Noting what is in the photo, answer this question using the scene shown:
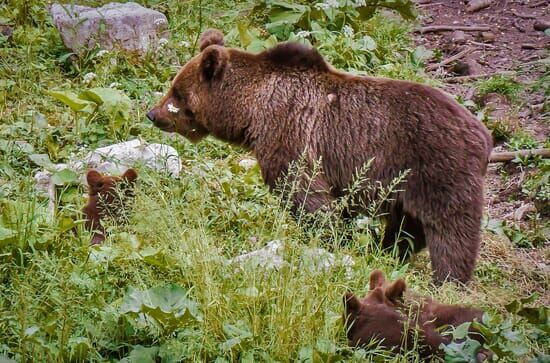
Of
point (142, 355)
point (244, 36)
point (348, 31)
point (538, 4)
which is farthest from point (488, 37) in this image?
point (142, 355)

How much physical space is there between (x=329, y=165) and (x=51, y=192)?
Answer: 2.03 meters

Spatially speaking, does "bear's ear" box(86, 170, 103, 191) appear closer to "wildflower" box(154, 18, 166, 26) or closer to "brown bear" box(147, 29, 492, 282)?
"brown bear" box(147, 29, 492, 282)

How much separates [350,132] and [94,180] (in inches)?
72.7

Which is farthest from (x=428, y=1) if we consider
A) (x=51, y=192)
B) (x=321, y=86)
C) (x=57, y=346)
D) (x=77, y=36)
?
(x=57, y=346)

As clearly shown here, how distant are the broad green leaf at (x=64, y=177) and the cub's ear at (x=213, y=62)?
3.97 feet

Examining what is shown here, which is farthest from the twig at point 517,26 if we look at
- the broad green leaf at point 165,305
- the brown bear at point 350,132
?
the broad green leaf at point 165,305

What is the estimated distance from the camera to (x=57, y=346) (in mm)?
4699

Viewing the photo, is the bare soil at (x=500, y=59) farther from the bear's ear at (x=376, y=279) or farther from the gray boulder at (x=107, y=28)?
the gray boulder at (x=107, y=28)

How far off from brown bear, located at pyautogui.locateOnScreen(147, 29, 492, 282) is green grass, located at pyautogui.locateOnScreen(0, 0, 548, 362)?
338 millimetres

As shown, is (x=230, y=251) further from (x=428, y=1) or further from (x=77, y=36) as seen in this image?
(x=428, y=1)

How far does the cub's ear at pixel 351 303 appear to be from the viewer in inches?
191

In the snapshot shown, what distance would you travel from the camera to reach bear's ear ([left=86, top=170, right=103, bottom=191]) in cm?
684

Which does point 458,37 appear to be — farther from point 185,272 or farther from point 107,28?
point 185,272

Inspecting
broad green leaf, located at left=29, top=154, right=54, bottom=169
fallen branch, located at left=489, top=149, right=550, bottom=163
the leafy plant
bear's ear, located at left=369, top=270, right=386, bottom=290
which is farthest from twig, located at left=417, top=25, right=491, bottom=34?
bear's ear, located at left=369, top=270, right=386, bottom=290
